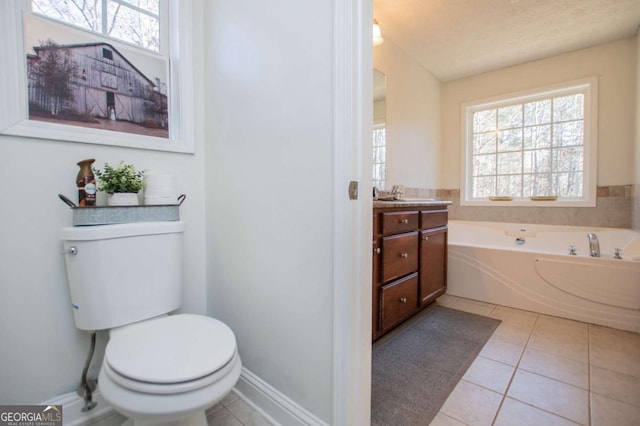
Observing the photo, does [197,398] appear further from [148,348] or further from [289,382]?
[289,382]

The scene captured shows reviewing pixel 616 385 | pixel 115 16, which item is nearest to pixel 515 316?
pixel 616 385

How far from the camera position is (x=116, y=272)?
103cm

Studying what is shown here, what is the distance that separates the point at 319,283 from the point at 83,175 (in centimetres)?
103

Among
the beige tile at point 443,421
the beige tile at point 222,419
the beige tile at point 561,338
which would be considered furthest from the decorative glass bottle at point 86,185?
the beige tile at point 561,338

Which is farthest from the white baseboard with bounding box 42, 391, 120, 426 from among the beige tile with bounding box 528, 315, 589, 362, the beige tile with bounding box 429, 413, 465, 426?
the beige tile with bounding box 528, 315, 589, 362

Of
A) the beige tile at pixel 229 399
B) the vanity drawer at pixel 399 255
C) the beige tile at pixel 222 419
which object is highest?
the vanity drawer at pixel 399 255

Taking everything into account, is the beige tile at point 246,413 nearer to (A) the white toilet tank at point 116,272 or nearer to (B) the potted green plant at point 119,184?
(A) the white toilet tank at point 116,272

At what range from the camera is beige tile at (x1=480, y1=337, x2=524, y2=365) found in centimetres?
155

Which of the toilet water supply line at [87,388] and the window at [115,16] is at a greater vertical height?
the window at [115,16]

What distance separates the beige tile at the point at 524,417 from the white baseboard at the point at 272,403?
2.54ft

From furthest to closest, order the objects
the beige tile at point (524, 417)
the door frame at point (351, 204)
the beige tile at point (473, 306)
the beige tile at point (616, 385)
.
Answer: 1. the beige tile at point (473, 306)
2. the beige tile at point (616, 385)
3. the beige tile at point (524, 417)
4. the door frame at point (351, 204)

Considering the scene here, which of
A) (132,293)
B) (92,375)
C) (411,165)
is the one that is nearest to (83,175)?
(132,293)

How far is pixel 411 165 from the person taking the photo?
3078mm

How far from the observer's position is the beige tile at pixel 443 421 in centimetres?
111
